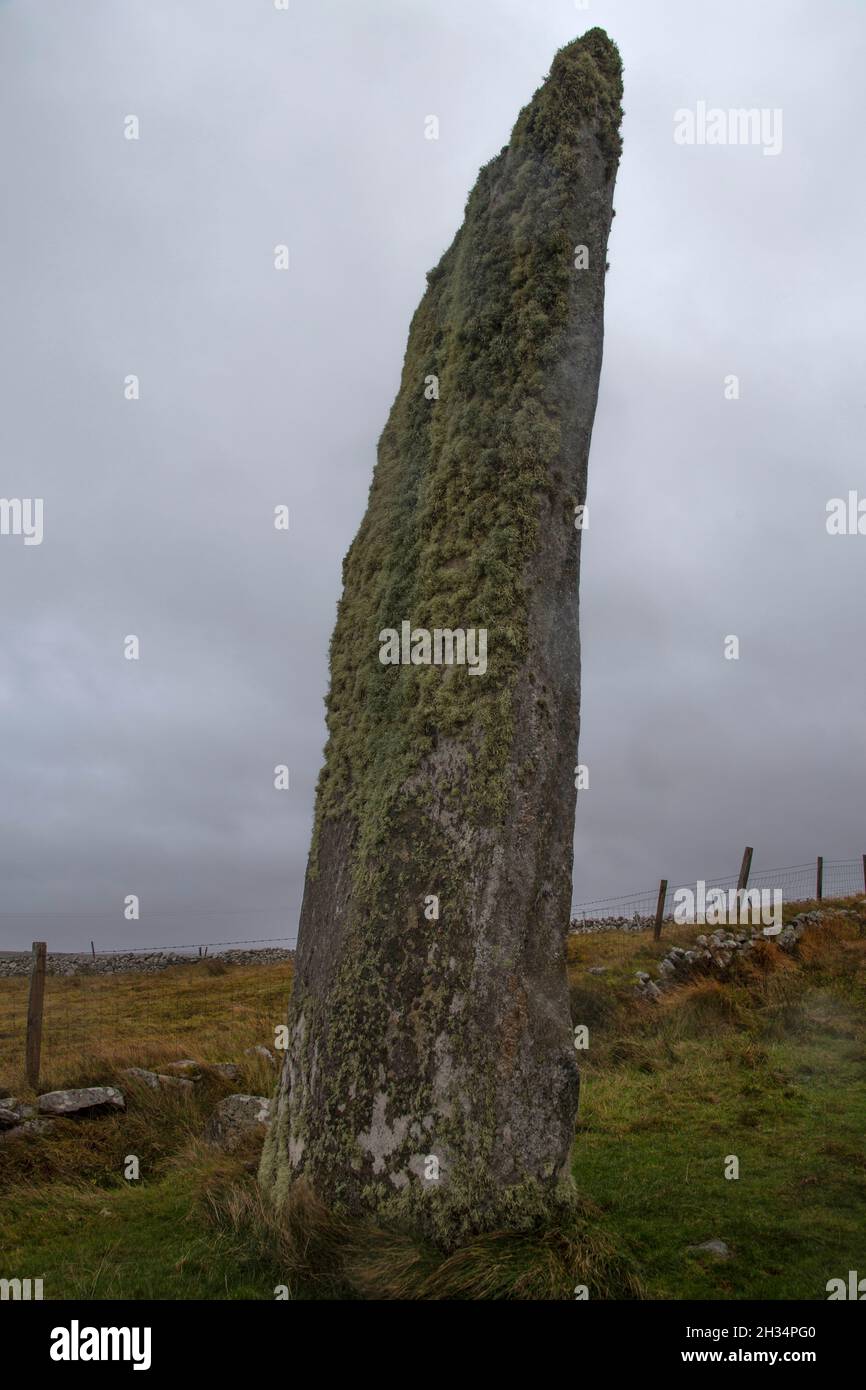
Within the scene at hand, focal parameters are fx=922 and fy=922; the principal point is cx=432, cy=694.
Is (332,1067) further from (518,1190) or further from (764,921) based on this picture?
(764,921)

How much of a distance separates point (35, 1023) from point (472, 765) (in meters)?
8.54

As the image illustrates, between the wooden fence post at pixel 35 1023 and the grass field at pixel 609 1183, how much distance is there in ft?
0.70

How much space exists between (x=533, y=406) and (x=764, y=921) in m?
16.8

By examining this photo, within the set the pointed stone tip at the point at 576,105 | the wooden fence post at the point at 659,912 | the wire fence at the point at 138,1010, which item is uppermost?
the pointed stone tip at the point at 576,105

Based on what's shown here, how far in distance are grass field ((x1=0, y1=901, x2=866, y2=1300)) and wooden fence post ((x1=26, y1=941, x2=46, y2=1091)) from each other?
8.4 inches

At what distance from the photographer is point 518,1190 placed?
4711 mm

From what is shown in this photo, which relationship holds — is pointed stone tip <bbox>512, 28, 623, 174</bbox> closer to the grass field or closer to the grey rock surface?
the grass field

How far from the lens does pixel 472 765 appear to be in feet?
17.3

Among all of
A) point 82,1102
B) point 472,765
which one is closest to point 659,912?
point 82,1102

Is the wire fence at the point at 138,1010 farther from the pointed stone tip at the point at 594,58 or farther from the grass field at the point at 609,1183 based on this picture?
the pointed stone tip at the point at 594,58

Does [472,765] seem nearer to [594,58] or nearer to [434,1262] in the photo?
[434,1262]

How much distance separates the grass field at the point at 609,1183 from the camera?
4.61 m

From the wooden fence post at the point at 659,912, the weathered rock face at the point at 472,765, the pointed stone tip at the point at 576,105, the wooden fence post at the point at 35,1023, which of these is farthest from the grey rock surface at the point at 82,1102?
the wooden fence post at the point at 659,912
